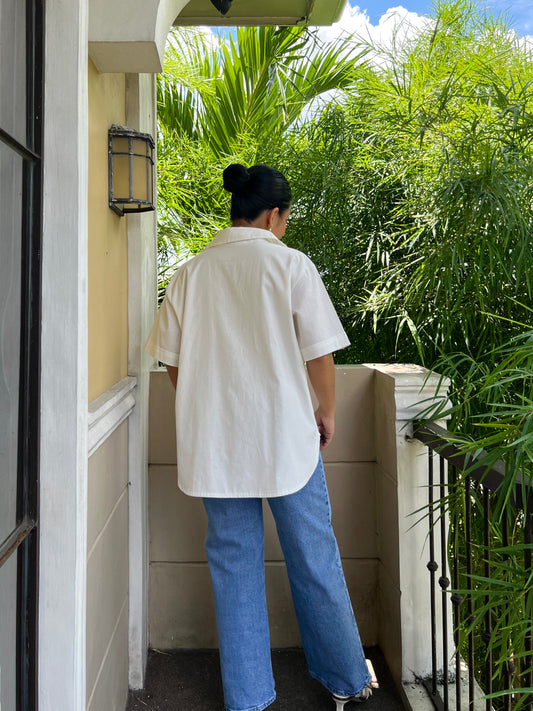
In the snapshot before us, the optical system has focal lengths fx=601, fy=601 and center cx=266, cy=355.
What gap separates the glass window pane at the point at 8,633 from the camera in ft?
3.58

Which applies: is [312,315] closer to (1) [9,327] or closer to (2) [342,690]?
(1) [9,327]

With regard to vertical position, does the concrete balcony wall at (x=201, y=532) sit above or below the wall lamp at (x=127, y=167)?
below

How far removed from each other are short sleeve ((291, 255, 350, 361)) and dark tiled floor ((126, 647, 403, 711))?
1.24 metres

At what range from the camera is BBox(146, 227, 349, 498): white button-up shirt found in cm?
180

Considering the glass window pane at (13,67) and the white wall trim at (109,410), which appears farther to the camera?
the white wall trim at (109,410)

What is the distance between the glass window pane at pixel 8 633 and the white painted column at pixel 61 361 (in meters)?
0.11

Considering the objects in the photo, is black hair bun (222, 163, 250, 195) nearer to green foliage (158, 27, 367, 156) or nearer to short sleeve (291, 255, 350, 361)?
short sleeve (291, 255, 350, 361)

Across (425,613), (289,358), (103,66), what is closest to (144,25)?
(103,66)

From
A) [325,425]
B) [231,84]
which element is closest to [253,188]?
[325,425]

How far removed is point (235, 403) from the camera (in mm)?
1824

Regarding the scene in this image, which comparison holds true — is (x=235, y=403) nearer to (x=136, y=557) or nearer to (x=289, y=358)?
(x=289, y=358)

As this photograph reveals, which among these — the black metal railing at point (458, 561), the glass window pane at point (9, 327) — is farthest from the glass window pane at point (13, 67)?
the black metal railing at point (458, 561)

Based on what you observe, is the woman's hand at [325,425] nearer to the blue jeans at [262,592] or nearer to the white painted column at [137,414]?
the blue jeans at [262,592]

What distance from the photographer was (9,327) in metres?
1.12
